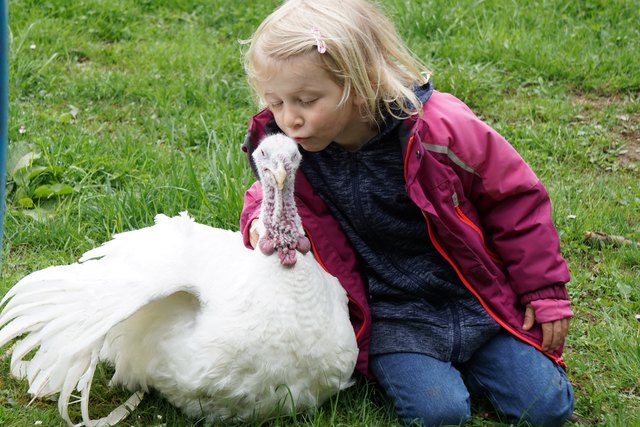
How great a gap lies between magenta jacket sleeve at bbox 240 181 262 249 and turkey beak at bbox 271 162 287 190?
45cm

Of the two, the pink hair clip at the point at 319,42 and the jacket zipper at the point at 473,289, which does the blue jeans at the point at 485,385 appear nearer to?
the jacket zipper at the point at 473,289

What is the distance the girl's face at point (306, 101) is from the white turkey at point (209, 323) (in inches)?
3.0

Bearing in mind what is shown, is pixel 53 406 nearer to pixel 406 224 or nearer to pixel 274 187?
pixel 274 187

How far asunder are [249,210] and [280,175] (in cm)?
57

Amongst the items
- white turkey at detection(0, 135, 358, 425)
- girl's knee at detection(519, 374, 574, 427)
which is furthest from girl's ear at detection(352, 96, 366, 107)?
girl's knee at detection(519, 374, 574, 427)

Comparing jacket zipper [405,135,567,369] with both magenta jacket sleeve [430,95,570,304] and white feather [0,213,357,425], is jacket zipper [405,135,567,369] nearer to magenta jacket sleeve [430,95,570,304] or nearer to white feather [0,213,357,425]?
magenta jacket sleeve [430,95,570,304]

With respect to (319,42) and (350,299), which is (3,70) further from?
(350,299)

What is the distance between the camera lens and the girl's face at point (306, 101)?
9.14 feet

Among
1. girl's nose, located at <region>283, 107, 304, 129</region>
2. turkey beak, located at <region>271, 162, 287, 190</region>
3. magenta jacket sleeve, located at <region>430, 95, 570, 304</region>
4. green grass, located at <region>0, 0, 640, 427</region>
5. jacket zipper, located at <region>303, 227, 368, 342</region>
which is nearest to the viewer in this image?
turkey beak, located at <region>271, 162, 287, 190</region>

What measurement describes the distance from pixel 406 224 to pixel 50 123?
2347 millimetres

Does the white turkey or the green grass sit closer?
the white turkey

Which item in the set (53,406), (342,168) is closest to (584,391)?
(342,168)

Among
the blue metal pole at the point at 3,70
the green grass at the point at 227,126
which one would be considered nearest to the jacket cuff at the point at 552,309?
the green grass at the point at 227,126

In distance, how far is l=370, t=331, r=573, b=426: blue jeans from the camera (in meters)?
2.94
